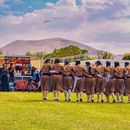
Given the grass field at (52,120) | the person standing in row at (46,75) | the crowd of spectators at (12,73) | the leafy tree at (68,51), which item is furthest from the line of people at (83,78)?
the leafy tree at (68,51)

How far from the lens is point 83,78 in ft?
88.1

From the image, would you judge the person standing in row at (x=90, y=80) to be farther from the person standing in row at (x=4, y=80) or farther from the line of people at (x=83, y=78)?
the person standing in row at (x=4, y=80)

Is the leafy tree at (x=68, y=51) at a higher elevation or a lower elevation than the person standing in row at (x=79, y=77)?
higher

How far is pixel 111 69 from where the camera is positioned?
88.3 ft

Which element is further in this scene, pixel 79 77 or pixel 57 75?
pixel 79 77

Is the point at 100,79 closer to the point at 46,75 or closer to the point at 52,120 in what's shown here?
the point at 46,75

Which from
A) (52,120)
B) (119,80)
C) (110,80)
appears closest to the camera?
(52,120)

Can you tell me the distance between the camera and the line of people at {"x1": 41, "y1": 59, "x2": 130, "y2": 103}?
26375mm

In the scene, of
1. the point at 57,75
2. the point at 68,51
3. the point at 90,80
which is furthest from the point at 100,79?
the point at 68,51

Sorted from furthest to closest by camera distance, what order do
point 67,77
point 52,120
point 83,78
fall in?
point 83,78, point 67,77, point 52,120

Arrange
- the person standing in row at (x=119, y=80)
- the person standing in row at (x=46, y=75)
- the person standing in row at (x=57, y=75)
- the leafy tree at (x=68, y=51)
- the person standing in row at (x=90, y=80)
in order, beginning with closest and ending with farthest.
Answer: the person standing in row at (x=46, y=75)
the person standing in row at (x=57, y=75)
the person standing in row at (x=90, y=80)
the person standing in row at (x=119, y=80)
the leafy tree at (x=68, y=51)

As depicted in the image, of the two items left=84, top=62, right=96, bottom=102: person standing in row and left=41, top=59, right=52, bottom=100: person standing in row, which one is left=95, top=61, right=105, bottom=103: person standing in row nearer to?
left=84, top=62, right=96, bottom=102: person standing in row

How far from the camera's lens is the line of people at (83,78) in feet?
86.5

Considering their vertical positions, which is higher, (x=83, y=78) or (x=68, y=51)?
(x=68, y=51)
